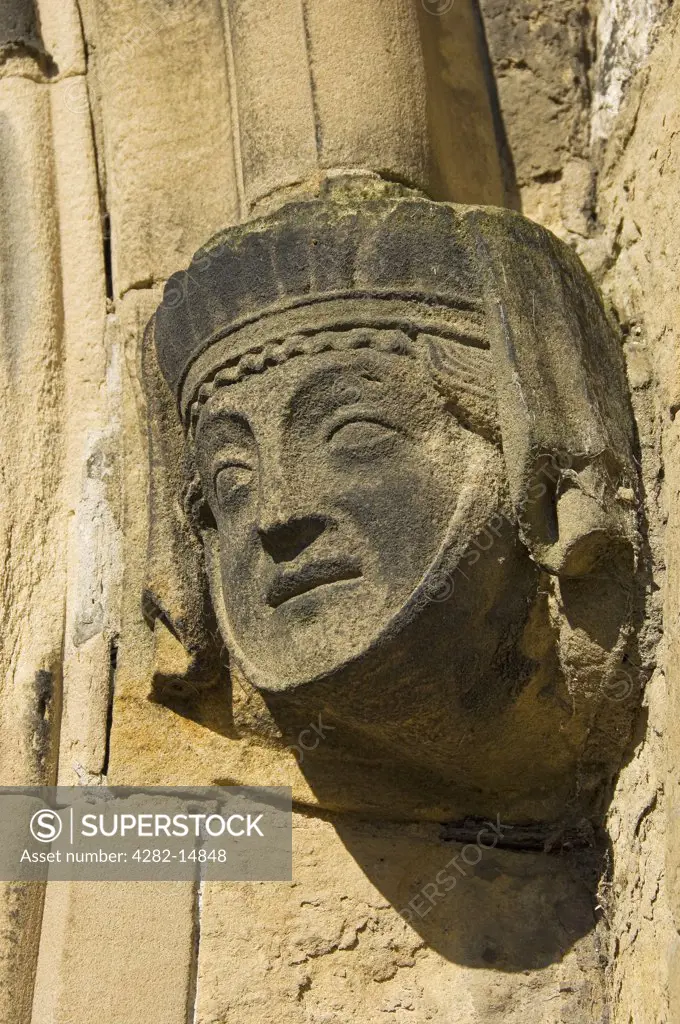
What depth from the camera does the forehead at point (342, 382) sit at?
6.84ft

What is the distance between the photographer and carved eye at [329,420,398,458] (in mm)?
2074

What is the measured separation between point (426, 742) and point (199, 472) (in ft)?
1.99

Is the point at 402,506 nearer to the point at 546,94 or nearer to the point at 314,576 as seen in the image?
the point at 314,576

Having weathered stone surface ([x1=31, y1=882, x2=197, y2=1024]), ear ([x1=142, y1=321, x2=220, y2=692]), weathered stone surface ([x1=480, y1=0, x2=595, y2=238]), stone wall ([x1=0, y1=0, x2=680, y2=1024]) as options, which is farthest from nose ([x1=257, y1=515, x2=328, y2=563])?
weathered stone surface ([x1=480, y1=0, x2=595, y2=238])

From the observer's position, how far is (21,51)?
290 cm

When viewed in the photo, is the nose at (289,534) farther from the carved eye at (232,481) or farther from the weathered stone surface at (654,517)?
the weathered stone surface at (654,517)

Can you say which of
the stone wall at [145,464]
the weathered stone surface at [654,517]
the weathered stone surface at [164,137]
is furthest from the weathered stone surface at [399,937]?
the weathered stone surface at [164,137]

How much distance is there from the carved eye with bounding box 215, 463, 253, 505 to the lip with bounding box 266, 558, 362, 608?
0.63 feet

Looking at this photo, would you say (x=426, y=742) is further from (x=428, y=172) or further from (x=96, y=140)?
(x=96, y=140)

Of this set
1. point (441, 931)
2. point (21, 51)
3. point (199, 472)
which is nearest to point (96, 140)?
point (21, 51)

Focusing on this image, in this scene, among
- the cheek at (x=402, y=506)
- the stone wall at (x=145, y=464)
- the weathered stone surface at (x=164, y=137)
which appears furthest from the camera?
the weathered stone surface at (x=164, y=137)

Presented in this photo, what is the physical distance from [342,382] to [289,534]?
25cm

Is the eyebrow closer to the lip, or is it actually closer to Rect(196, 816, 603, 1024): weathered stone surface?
the lip

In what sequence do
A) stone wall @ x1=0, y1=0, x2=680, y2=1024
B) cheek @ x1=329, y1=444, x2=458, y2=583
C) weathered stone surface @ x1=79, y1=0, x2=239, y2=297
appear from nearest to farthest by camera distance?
cheek @ x1=329, y1=444, x2=458, y2=583 → stone wall @ x1=0, y1=0, x2=680, y2=1024 → weathered stone surface @ x1=79, y1=0, x2=239, y2=297
